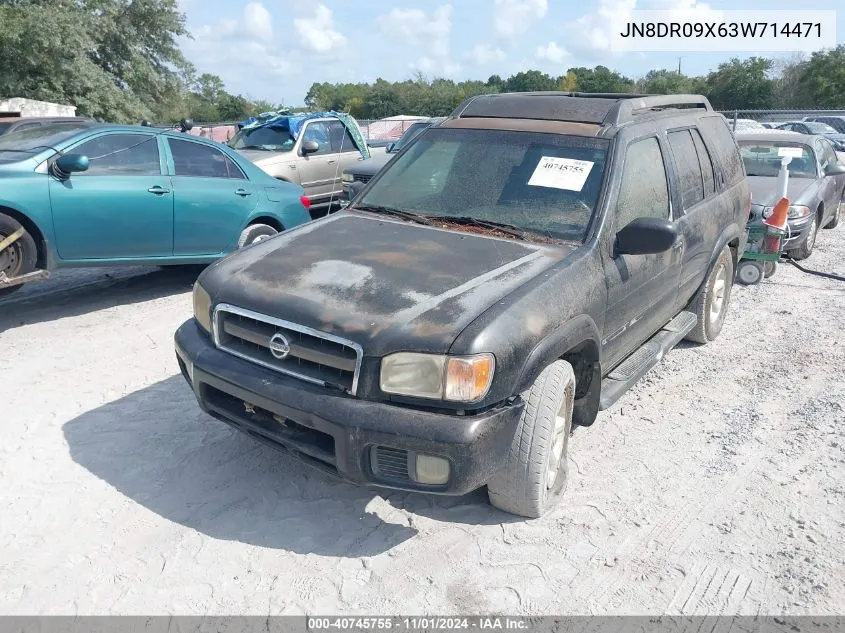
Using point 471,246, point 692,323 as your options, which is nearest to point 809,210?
point 692,323

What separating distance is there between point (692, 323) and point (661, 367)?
1.45ft

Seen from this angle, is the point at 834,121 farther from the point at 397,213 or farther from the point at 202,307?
the point at 202,307

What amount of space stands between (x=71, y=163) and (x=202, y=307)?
2.90 metres

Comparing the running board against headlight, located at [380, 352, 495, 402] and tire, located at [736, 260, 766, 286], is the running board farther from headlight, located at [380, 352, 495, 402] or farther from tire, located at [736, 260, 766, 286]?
tire, located at [736, 260, 766, 286]

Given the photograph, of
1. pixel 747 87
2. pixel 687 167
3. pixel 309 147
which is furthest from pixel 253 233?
pixel 747 87

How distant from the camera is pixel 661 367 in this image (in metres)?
5.51

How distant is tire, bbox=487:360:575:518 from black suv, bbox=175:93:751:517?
0.4 inches

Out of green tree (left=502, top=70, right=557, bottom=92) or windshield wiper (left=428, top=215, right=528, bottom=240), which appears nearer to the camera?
windshield wiper (left=428, top=215, right=528, bottom=240)

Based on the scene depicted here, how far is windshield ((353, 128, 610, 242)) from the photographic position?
383 centimetres

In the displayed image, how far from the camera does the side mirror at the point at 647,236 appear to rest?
3.53 metres

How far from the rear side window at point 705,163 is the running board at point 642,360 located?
97 centimetres

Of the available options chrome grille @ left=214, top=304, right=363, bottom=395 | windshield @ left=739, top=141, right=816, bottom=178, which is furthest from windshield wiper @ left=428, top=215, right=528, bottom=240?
windshield @ left=739, top=141, right=816, bottom=178

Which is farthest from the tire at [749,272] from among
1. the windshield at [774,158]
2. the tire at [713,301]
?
the windshield at [774,158]

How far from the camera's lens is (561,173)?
3.94 meters
